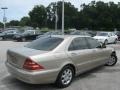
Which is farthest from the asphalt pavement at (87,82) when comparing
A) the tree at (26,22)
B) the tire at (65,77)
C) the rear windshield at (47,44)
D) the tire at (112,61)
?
the tree at (26,22)

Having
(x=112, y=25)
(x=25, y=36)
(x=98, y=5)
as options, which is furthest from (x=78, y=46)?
(x=98, y=5)

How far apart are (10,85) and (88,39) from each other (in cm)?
302

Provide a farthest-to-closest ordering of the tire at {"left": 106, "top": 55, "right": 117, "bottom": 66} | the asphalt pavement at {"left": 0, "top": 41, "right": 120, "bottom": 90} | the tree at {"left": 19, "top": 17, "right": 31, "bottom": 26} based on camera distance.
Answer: the tree at {"left": 19, "top": 17, "right": 31, "bottom": 26}, the tire at {"left": 106, "top": 55, "right": 117, "bottom": 66}, the asphalt pavement at {"left": 0, "top": 41, "right": 120, "bottom": 90}

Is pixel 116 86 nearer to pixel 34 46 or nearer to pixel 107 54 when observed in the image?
pixel 107 54

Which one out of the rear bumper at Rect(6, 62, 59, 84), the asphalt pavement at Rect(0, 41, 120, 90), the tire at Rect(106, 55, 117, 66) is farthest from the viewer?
the tire at Rect(106, 55, 117, 66)

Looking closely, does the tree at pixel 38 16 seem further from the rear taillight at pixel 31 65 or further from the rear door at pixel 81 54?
the rear taillight at pixel 31 65

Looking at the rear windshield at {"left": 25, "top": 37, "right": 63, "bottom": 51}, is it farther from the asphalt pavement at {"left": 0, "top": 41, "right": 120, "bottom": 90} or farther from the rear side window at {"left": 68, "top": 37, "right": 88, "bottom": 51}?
the asphalt pavement at {"left": 0, "top": 41, "right": 120, "bottom": 90}

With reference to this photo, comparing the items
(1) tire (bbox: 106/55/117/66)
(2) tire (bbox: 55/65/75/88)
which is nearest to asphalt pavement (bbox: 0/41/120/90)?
(2) tire (bbox: 55/65/75/88)

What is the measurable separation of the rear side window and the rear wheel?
0.62 m

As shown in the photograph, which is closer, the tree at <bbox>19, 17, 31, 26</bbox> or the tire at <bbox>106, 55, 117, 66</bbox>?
the tire at <bbox>106, 55, 117, 66</bbox>

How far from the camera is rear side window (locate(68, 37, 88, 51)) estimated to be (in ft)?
21.3

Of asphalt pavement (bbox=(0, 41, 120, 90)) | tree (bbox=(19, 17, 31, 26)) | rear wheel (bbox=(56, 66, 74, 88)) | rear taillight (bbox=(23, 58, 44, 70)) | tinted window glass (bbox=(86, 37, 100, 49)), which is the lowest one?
asphalt pavement (bbox=(0, 41, 120, 90))

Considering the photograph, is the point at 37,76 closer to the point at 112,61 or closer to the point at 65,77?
the point at 65,77

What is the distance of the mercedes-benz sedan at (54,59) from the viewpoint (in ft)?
18.0
